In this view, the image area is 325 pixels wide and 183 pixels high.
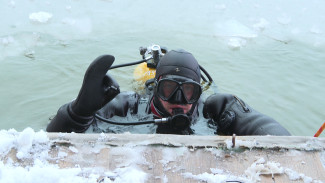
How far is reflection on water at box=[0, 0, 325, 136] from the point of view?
14.9 ft

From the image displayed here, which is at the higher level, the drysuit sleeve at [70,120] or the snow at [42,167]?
the snow at [42,167]

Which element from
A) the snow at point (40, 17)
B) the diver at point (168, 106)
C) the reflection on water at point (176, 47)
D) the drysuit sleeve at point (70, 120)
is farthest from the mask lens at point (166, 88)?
the snow at point (40, 17)

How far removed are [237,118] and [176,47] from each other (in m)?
3.22

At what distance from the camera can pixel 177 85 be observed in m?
2.77

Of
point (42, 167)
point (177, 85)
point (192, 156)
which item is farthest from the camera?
point (177, 85)

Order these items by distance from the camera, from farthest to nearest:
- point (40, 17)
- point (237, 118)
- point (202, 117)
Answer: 1. point (40, 17)
2. point (202, 117)
3. point (237, 118)

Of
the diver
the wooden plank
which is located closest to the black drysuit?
the diver

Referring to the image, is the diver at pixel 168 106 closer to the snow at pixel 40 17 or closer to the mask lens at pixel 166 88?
the mask lens at pixel 166 88

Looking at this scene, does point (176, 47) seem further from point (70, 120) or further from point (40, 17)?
point (70, 120)

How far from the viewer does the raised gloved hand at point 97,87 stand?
7.50 ft

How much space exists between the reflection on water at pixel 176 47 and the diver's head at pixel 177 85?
6.12 ft

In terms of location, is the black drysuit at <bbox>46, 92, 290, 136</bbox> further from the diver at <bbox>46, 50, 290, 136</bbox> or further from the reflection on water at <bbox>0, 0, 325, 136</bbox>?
the reflection on water at <bbox>0, 0, 325, 136</bbox>

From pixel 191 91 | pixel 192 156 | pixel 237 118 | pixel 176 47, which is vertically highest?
pixel 192 156

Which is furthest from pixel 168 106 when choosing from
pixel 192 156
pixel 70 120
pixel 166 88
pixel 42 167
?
pixel 42 167
